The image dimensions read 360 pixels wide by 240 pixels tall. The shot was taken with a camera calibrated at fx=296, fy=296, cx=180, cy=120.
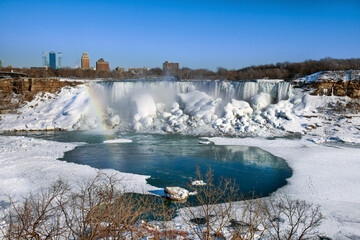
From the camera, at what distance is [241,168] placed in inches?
645

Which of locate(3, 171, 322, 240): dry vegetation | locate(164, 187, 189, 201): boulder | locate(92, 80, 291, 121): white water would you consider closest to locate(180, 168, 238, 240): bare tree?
locate(3, 171, 322, 240): dry vegetation

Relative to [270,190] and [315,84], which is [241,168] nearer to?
[270,190]

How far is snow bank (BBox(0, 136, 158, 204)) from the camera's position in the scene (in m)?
12.3

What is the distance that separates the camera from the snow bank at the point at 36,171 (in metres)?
12.3

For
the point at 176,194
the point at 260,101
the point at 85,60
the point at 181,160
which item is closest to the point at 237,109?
the point at 260,101

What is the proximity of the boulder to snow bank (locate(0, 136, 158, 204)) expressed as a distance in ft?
3.28

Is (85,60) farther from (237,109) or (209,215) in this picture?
(209,215)

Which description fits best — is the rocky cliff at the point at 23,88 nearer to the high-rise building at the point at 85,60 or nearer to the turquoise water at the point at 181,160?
the turquoise water at the point at 181,160

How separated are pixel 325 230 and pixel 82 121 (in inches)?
1065

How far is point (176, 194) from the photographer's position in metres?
11.6

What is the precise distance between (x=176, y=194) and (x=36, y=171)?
301 inches

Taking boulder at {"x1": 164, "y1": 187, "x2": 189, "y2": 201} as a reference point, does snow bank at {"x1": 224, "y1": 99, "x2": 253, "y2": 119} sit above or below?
above

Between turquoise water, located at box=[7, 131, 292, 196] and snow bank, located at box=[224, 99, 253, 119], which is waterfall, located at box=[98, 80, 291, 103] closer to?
snow bank, located at box=[224, 99, 253, 119]

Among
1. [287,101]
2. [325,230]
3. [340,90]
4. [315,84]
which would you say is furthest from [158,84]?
[325,230]
